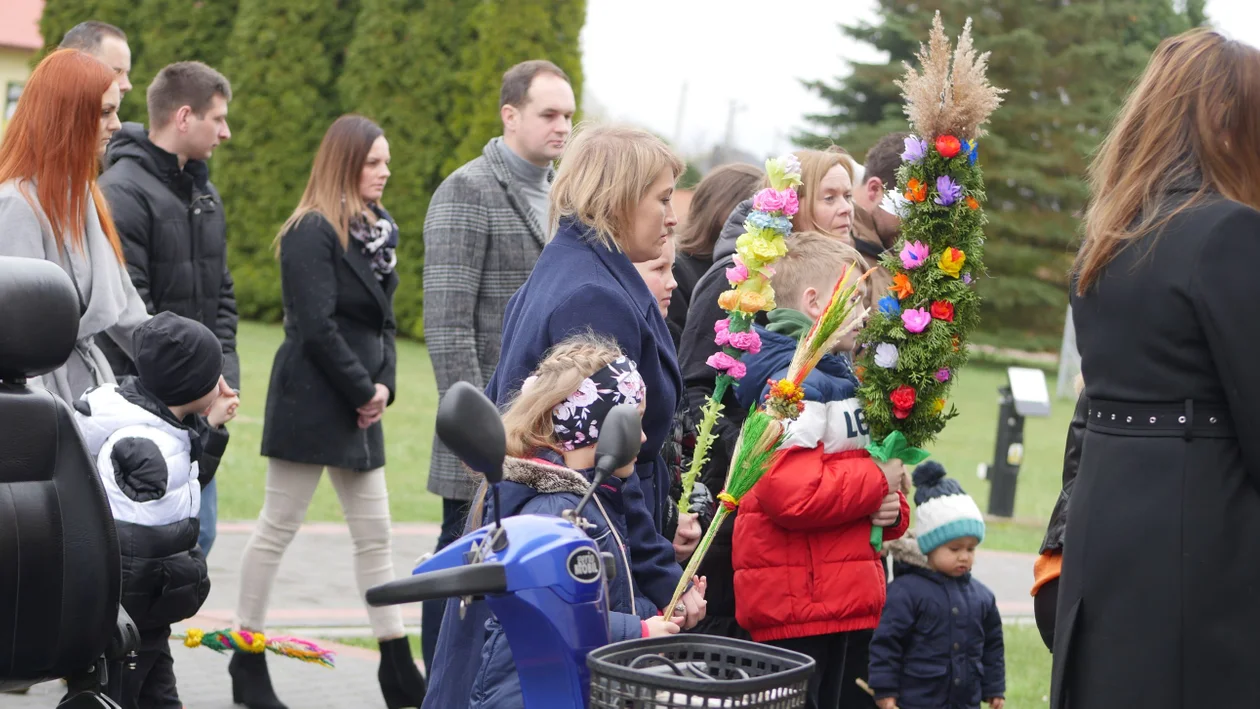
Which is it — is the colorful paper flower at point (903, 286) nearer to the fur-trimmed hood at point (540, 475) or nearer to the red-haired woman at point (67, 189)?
the fur-trimmed hood at point (540, 475)

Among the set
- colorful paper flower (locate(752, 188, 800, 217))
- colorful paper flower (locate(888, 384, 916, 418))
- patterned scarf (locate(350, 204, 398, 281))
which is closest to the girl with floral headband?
colorful paper flower (locate(752, 188, 800, 217))

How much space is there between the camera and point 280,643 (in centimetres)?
479

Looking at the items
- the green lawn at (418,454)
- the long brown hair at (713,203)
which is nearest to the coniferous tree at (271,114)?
the green lawn at (418,454)

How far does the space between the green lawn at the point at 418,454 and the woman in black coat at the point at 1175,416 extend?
1.33 metres

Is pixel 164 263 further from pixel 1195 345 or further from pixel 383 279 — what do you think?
pixel 1195 345

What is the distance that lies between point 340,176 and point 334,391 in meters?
0.90

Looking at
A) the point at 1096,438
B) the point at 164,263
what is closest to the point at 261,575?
the point at 164,263

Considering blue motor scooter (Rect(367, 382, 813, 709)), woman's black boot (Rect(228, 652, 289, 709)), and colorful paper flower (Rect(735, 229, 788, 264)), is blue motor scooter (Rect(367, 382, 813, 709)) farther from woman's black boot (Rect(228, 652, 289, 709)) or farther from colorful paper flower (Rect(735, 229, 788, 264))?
woman's black boot (Rect(228, 652, 289, 709))

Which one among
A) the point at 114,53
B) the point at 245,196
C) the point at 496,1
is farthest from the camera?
the point at 245,196

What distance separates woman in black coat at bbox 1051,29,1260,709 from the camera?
116 inches

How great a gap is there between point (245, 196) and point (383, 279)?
23.2 m

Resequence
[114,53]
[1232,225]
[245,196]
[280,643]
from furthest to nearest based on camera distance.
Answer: [245,196] → [114,53] → [280,643] → [1232,225]

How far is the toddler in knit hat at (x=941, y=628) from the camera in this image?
16.1ft

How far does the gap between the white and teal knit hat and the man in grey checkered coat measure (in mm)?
1650
